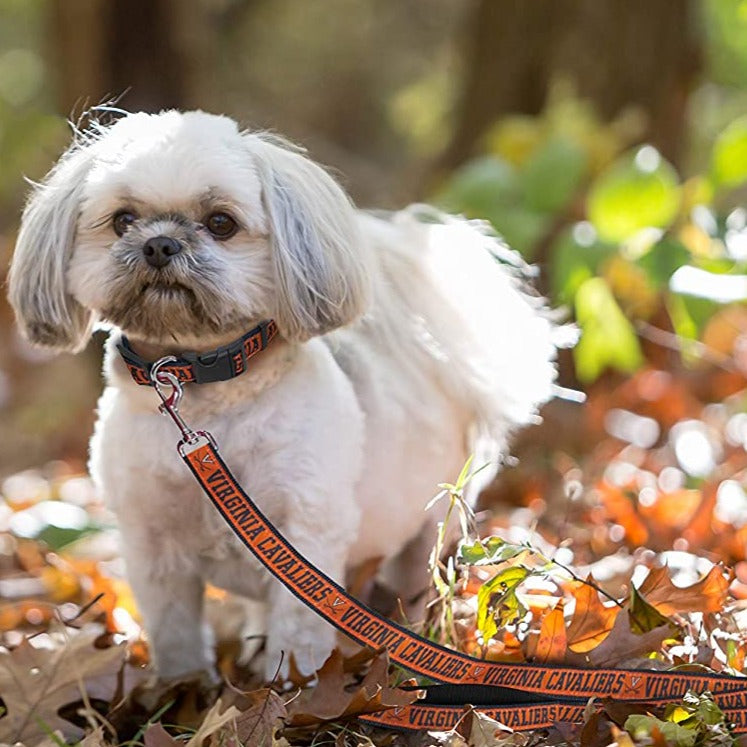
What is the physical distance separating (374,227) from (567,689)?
1419 millimetres

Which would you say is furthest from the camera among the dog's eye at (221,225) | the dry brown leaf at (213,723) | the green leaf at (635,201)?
the green leaf at (635,201)

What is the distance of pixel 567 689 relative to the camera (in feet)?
7.81

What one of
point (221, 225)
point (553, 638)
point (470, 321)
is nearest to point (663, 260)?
point (470, 321)

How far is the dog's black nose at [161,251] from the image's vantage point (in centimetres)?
238

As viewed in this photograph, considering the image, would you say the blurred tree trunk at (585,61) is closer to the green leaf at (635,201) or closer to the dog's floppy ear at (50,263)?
the green leaf at (635,201)

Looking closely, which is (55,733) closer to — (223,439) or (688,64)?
(223,439)

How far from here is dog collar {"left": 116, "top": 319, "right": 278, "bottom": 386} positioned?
8.31ft

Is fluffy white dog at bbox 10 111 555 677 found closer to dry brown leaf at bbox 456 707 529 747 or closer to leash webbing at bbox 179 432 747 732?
leash webbing at bbox 179 432 747 732

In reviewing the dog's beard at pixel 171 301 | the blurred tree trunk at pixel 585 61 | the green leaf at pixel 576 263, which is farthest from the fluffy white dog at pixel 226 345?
the blurred tree trunk at pixel 585 61

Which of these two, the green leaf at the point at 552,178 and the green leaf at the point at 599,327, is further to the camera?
the green leaf at the point at 552,178

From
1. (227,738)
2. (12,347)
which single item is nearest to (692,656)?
(227,738)

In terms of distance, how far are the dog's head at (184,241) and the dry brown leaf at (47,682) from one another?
0.73 metres

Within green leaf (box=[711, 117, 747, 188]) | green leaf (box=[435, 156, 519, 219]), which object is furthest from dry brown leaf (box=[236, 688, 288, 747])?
green leaf (box=[435, 156, 519, 219])

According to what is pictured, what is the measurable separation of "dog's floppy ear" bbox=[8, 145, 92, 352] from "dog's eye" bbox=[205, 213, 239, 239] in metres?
0.32
